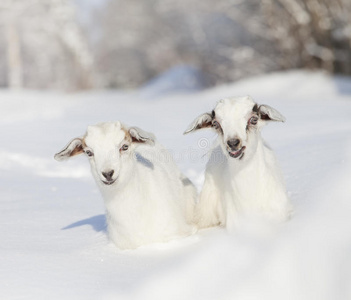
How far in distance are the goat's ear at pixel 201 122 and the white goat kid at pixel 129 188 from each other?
0.38m

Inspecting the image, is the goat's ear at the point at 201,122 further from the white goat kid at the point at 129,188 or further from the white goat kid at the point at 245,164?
the white goat kid at the point at 129,188

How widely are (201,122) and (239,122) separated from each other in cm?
43

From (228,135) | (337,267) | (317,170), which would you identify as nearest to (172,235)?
(228,135)

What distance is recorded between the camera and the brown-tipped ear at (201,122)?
227 inches

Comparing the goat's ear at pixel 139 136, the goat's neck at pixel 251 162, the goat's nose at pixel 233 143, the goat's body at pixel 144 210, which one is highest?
the goat's ear at pixel 139 136

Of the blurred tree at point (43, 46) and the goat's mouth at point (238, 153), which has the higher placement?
the blurred tree at point (43, 46)

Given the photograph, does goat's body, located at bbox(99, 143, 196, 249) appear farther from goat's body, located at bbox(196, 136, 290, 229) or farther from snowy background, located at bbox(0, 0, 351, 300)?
goat's body, located at bbox(196, 136, 290, 229)

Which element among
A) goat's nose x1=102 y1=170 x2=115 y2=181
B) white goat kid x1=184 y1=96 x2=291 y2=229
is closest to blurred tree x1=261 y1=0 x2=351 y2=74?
white goat kid x1=184 y1=96 x2=291 y2=229

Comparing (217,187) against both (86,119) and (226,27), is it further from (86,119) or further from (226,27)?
(226,27)

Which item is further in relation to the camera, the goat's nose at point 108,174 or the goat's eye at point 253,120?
the goat's eye at point 253,120

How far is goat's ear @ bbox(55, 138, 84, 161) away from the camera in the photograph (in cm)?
586

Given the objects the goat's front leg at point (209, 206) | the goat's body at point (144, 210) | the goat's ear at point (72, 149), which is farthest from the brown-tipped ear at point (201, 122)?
the goat's ear at point (72, 149)

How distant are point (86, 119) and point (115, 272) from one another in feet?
42.8

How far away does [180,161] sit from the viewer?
33.7 ft
